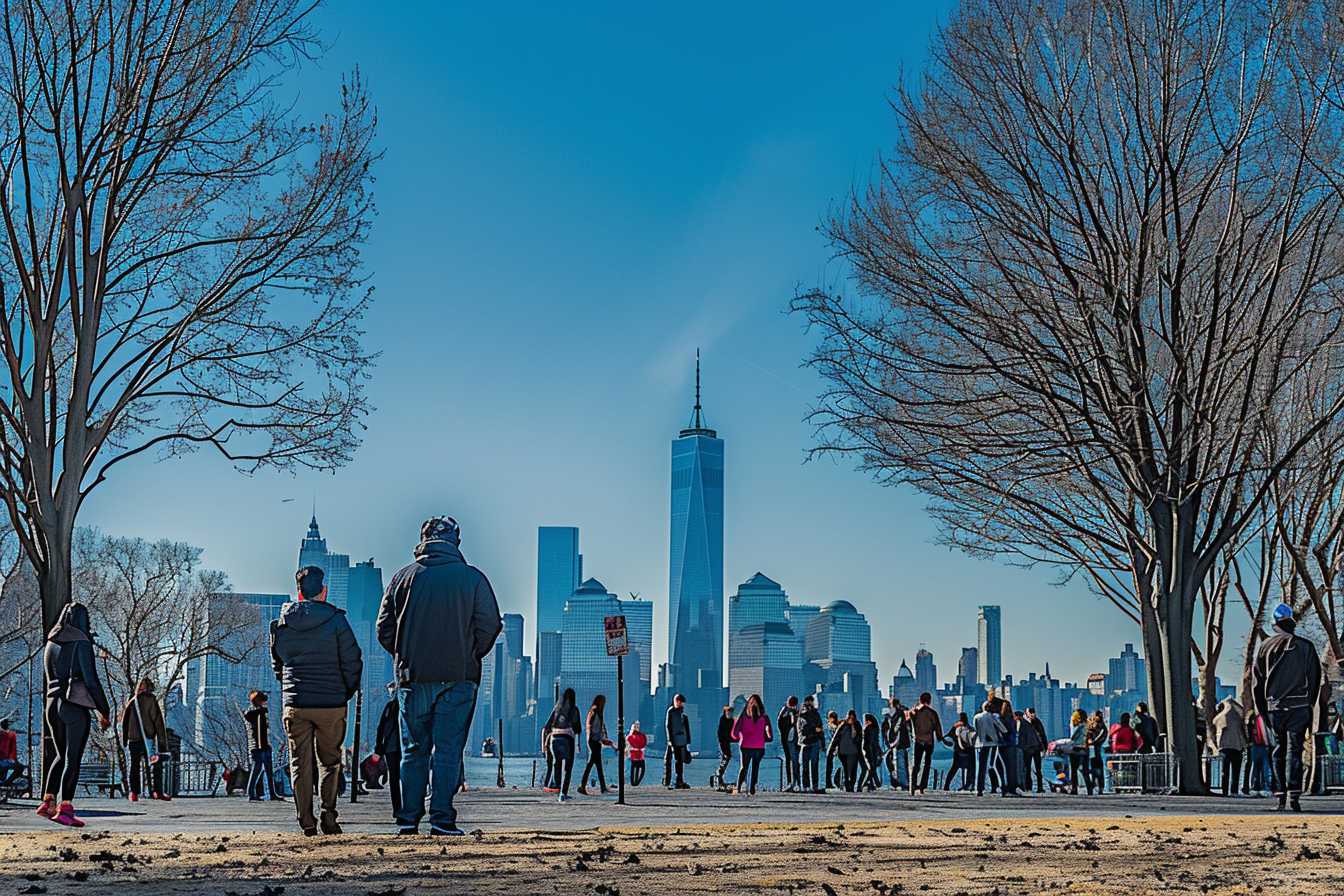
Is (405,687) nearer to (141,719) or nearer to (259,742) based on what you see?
(259,742)

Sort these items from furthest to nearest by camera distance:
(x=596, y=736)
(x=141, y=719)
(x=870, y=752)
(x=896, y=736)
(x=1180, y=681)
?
(x=870, y=752) < (x=896, y=736) < (x=596, y=736) < (x=141, y=719) < (x=1180, y=681)

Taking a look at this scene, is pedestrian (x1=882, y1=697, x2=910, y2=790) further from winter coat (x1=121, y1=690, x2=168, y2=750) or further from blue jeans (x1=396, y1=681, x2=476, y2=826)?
blue jeans (x1=396, y1=681, x2=476, y2=826)

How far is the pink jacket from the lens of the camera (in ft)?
93.1

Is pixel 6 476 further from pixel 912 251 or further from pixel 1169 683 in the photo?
pixel 1169 683

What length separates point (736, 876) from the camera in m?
8.49

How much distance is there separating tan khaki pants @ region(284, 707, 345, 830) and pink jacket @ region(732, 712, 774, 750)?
671 inches

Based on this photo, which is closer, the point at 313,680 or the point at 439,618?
the point at 439,618

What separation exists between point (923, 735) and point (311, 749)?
1831 cm

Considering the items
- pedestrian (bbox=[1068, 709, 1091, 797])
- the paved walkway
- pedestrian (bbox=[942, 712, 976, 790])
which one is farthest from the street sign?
pedestrian (bbox=[1068, 709, 1091, 797])

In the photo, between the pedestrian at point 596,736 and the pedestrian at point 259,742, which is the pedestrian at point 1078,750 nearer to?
the pedestrian at point 596,736

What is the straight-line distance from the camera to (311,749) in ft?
39.3

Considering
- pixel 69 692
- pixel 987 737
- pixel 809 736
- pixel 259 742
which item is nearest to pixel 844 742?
pixel 809 736

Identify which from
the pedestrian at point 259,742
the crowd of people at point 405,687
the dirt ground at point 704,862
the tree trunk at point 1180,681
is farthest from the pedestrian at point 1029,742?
the dirt ground at point 704,862

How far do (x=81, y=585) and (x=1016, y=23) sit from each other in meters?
36.0
